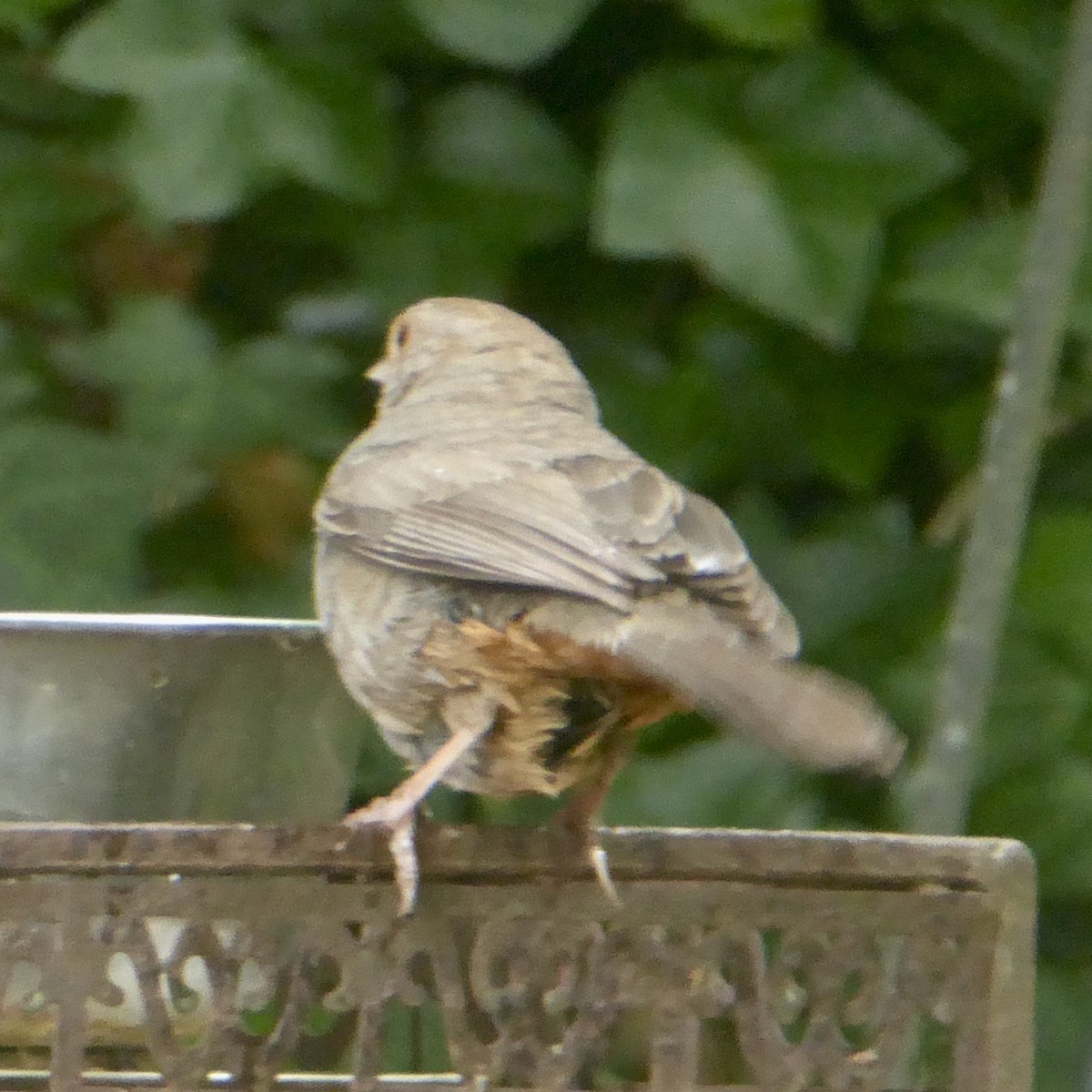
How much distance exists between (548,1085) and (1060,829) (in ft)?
4.98

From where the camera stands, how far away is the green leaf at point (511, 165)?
3.12 metres

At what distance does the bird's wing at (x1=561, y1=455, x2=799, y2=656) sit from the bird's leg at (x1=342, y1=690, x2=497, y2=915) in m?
0.20

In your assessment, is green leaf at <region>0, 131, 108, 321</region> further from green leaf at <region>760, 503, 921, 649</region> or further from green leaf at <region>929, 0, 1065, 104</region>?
green leaf at <region>929, 0, 1065, 104</region>

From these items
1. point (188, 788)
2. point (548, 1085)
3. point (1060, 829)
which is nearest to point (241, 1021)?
point (548, 1085)

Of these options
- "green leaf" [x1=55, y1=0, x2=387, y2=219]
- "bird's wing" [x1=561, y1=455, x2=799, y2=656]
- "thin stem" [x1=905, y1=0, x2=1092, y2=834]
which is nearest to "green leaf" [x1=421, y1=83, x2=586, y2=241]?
"green leaf" [x1=55, y1=0, x2=387, y2=219]

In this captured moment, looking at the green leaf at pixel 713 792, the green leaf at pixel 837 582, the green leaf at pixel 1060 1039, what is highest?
the green leaf at pixel 837 582

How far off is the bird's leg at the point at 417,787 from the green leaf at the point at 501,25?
3.90 feet

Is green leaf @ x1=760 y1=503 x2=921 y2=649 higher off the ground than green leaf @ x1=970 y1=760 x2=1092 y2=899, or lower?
higher

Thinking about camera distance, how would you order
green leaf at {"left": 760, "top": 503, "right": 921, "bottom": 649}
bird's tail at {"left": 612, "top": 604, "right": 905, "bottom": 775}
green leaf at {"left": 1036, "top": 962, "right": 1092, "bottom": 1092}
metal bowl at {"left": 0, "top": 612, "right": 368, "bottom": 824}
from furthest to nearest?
green leaf at {"left": 760, "top": 503, "right": 921, "bottom": 649} < green leaf at {"left": 1036, "top": 962, "right": 1092, "bottom": 1092} < metal bowl at {"left": 0, "top": 612, "right": 368, "bottom": 824} < bird's tail at {"left": 612, "top": 604, "right": 905, "bottom": 775}

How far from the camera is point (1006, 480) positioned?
2725 mm

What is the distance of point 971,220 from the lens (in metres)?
3.17

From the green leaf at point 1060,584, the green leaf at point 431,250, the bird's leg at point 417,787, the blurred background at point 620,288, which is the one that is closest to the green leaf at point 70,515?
the blurred background at point 620,288

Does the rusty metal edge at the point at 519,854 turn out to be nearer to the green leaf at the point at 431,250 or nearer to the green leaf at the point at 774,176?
the green leaf at the point at 774,176

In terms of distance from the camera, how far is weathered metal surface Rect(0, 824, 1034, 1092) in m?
1.51
